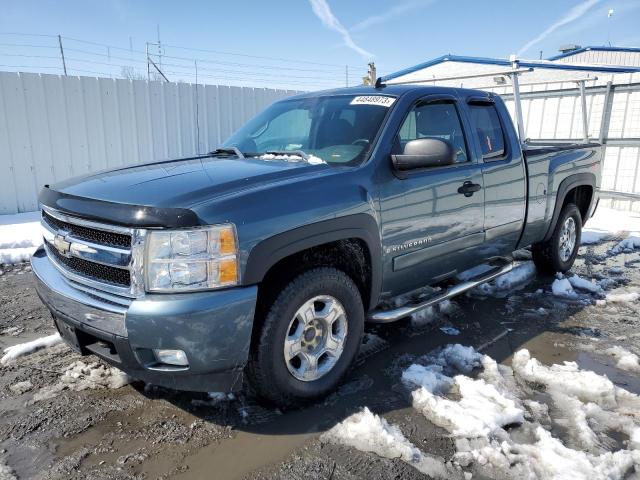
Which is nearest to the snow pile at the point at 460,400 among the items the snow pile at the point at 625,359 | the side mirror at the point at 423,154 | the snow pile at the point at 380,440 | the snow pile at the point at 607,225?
the snow pile at the point at 380,440

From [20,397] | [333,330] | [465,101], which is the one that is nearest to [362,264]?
[333,330]

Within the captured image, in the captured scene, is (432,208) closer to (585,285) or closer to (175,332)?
(175,332)

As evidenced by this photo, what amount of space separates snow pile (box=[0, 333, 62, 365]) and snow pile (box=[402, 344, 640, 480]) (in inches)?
107

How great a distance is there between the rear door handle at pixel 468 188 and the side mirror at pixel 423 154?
59 cm

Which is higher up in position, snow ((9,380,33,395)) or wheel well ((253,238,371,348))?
wheel well ((253,238,371,348))

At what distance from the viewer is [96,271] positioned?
8.63ft

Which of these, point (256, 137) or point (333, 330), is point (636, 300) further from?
point (256, 137)

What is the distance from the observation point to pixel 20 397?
308cm

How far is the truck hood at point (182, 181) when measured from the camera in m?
2.52

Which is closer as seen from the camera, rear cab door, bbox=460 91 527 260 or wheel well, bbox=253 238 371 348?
wheel well, bbox=253 238 371 348

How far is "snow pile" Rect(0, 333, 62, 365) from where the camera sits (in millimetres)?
3573

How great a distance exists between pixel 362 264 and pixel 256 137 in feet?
4.99

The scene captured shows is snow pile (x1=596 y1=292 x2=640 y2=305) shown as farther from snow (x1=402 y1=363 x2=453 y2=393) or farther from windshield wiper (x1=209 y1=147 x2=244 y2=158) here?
windshield wiper (x1=209 y1=147 x2=244 y2=158)

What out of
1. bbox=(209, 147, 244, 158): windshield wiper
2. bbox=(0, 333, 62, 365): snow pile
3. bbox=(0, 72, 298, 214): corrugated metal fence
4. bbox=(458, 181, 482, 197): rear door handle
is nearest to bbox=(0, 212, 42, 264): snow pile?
bbox=(0, 72, 298, 214): corrugated metal fence
